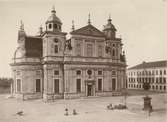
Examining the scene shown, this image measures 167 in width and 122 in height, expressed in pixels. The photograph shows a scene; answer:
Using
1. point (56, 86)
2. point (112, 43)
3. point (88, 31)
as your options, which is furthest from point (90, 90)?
point (112, 43)

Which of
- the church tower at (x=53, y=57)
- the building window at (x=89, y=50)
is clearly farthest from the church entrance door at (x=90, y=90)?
the building window at (x=89, y=50)

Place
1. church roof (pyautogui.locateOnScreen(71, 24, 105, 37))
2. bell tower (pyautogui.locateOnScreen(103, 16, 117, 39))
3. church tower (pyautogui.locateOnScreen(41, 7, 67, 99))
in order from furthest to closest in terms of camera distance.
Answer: bell tower (pyautogui.locateOnScreen(103, 16, 117, 39)) → church roof (pyautogui.locateOnScreen(71, 24, 105, 37)) → church tower (pyautogui.locateOnScreen(41, 7, 67, 99))

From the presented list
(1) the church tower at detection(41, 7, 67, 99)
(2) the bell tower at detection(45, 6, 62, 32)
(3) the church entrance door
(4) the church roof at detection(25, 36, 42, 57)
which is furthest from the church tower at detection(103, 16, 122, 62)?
(4) the church roof at detection(25, 36, 42, 57)

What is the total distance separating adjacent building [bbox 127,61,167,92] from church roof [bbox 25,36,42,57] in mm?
12724

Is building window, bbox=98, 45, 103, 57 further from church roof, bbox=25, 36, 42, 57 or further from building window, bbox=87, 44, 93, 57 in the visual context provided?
church roof, bbox=25, 36, 42, 57

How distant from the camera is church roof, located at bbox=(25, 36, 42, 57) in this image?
1683 centimetres

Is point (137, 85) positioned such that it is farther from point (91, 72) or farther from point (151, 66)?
point (91, 72)

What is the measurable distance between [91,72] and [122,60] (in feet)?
13.7

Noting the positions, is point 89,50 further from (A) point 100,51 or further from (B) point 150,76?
(B) point 150,76

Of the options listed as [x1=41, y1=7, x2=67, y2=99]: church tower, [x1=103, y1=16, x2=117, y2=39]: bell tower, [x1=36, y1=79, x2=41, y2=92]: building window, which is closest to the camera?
[x1=41, y1=7, x2=67, y2=99]: church tower

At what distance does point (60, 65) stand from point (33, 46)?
271 cm

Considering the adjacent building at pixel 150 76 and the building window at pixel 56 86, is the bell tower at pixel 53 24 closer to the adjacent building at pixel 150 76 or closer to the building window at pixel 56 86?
the building window at pixel 56 86

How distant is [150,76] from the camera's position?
2709cm

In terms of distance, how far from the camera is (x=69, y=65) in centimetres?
1641
